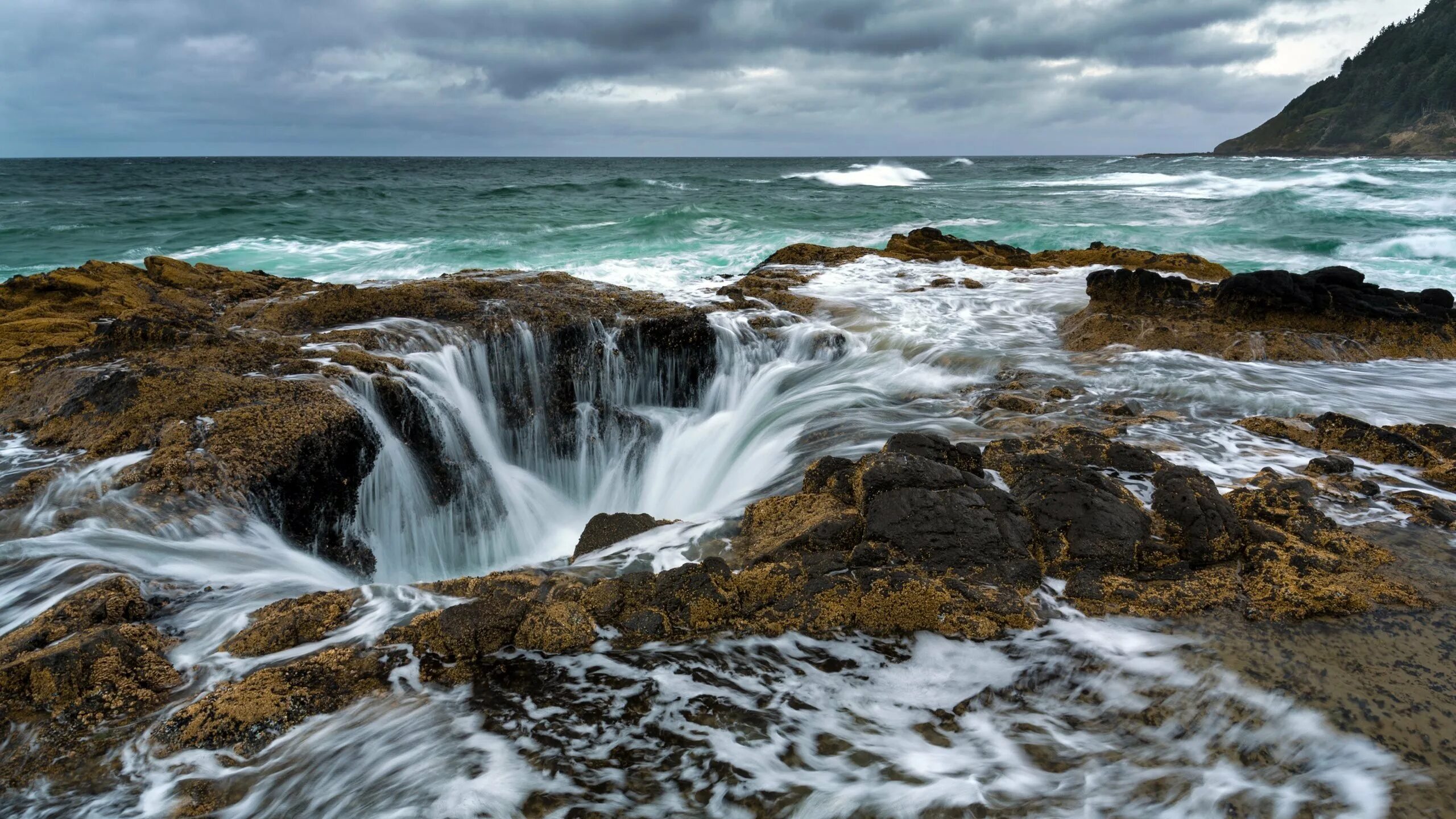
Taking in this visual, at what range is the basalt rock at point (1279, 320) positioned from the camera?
6.90 m

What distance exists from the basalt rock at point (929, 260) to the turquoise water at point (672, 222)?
3524 mm

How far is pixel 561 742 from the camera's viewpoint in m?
2.22

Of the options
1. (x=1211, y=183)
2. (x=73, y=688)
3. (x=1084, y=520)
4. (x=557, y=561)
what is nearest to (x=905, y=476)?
(x=1084, y=520)

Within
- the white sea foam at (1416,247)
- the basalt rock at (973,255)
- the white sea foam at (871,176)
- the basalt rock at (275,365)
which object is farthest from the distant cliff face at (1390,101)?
the basalt rock at (275,365)

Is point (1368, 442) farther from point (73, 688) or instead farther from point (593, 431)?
point (73, 688)

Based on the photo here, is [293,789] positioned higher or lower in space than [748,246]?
lower

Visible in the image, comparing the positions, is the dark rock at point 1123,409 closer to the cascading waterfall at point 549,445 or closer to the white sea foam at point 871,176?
the cascading waterfall at point 549,445

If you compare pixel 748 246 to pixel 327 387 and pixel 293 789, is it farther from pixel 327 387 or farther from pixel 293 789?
pixel 293 789

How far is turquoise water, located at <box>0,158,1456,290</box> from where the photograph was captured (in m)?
17.0

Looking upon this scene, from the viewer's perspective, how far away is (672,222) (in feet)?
76.2

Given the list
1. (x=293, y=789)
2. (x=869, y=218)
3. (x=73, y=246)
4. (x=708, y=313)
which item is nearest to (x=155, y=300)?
(x=708, y=313)

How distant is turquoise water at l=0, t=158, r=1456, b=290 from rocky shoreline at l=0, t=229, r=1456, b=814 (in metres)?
9.62

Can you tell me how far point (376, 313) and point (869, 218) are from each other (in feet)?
67.8

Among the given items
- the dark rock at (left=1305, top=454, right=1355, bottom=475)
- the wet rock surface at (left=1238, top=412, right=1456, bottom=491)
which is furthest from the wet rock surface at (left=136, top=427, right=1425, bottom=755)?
the wet rock surface at (left=1238, top=412, right=1456, bottom=491)
